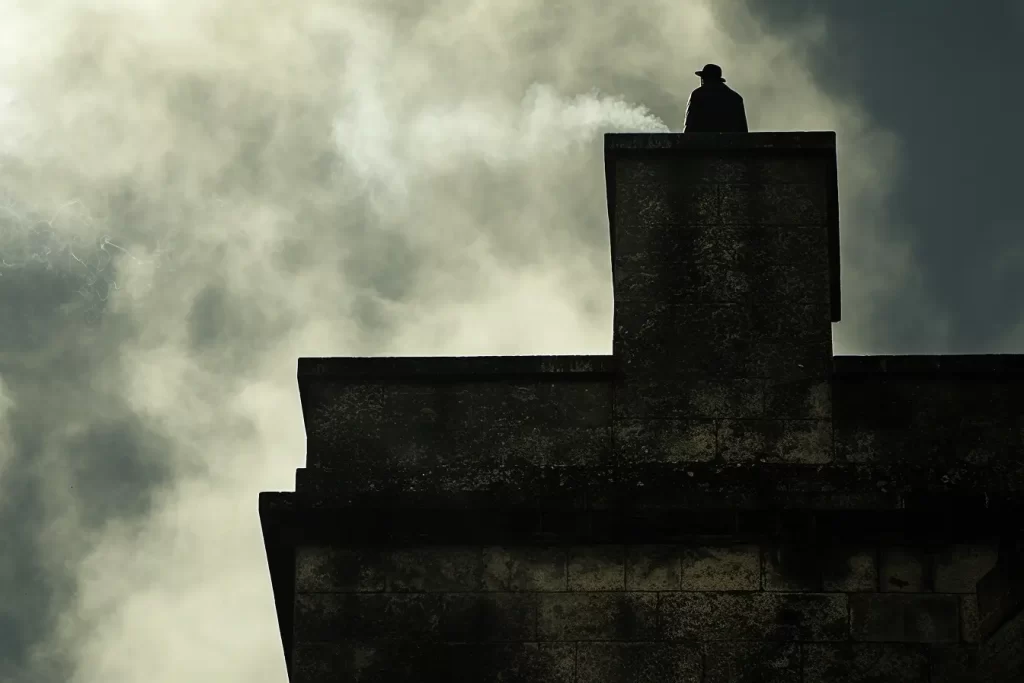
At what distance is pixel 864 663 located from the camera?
1262 cm

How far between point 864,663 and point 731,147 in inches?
133

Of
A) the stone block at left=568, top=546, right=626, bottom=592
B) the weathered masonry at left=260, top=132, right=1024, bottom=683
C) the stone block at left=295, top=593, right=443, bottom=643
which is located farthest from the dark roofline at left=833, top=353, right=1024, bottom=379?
the stone block at left=295, top=593, right=443, bottom=643

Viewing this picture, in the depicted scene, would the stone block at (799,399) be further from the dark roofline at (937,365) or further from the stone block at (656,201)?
the stone block at (656,201)

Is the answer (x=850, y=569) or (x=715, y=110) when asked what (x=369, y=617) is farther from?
(x=715, y=110)

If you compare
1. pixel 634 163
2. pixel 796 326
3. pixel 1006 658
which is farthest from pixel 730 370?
pixel 1006 658

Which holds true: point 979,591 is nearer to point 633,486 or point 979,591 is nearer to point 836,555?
point 836,555

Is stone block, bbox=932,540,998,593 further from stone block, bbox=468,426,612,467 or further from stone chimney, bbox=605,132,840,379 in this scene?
stone block, bbox=468,426,612,467

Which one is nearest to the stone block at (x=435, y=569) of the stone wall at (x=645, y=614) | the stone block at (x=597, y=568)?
the stone wall at (x=645, y=614)

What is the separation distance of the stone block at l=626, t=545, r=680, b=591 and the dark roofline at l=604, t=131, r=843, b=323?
2.14 m

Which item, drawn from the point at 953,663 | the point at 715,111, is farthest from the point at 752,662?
the point at 715,111

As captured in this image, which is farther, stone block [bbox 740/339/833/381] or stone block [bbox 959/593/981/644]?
stone block [bbox 740/339/833/381]

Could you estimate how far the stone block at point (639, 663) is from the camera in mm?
12641

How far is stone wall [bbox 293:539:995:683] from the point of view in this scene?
41.5 ft

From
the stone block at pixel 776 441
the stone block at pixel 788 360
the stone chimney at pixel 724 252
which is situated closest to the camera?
the stone block at pixel 776 441
